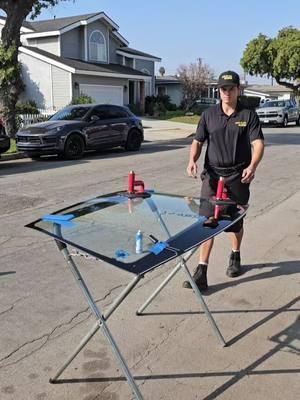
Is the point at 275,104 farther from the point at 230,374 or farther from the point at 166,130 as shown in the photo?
the point at 230,374

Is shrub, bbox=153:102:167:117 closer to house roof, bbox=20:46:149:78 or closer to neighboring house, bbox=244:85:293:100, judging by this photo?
house roof, bbox=20:46:149:78

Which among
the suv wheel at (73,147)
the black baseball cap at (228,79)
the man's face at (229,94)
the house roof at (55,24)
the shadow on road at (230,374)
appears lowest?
the shadow on road at (230,374)

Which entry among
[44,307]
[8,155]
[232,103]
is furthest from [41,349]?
[8,155]

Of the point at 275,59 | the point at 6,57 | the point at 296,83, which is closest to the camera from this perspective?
the point at 6,57

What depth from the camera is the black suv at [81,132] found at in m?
14.5

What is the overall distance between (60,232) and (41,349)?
3.84 ft

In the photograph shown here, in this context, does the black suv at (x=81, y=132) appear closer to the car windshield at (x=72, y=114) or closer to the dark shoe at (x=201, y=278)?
the car windshield at (x=72, y=114)

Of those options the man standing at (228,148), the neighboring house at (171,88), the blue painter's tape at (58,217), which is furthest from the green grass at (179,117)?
the blue painter's tape at (58,217)

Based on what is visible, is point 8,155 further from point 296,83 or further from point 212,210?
point 296,83

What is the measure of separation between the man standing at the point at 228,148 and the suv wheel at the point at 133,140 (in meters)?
12.4

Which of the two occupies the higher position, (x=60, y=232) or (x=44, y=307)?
(x=60, y=232)

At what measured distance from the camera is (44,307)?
14.3 feet

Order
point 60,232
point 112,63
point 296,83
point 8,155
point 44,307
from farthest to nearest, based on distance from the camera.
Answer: point 296,83 < point 112,63 < point 8,155 < point 44,307 < point 60,232

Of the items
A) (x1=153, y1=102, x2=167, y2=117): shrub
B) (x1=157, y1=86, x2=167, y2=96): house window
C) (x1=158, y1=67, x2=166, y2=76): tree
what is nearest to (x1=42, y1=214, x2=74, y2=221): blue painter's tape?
(x1=153, y1=102, x2=167, y2=117): shrub
